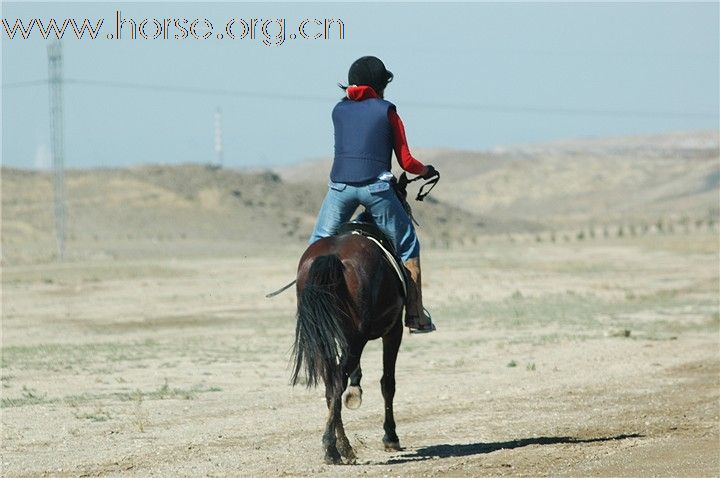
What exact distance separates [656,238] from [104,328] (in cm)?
3984

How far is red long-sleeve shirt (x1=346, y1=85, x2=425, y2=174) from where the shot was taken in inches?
462

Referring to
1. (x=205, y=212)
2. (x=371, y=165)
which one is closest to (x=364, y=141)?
(x=371, y=165)

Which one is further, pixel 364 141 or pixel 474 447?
pixel 474 447

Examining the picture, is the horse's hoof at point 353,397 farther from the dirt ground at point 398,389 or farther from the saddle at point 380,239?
the saddle at point 380,239

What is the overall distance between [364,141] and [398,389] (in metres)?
5.18

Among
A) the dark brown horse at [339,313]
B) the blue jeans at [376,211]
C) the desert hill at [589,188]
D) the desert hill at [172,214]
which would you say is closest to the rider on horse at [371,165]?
the blue jeans at [376,211]

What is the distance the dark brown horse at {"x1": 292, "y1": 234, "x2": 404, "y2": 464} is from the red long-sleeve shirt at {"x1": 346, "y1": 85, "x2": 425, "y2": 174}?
0.75 meters

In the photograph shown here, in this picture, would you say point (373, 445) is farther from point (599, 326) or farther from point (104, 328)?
point (104, 328)

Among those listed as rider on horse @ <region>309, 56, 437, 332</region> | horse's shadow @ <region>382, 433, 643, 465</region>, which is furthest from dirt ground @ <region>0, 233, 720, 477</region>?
rider on horse @ <region>309, 56, 437, 332</region>

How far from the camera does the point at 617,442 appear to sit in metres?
12.1

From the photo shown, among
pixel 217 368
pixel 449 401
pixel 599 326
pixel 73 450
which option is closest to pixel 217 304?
pixel 599 326

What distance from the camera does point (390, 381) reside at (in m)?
12.2

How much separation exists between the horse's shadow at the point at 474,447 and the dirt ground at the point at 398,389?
0.02 meters

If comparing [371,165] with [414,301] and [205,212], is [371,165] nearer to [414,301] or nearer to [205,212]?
[414,301]
